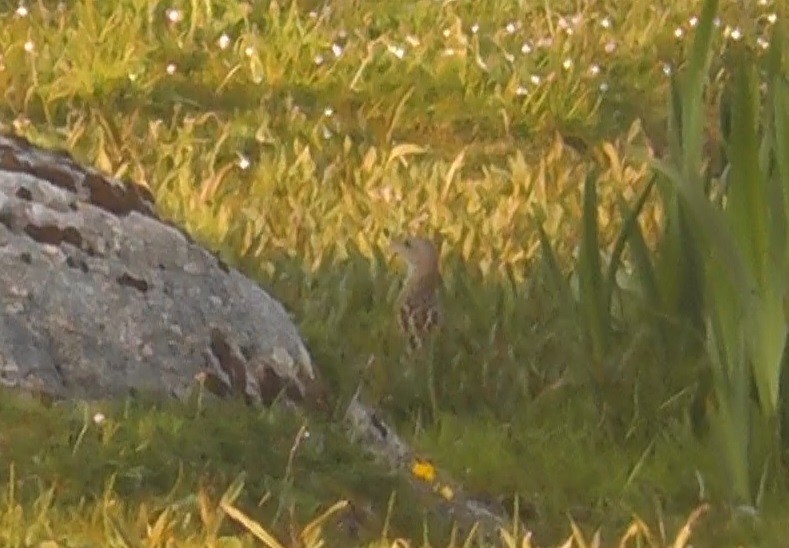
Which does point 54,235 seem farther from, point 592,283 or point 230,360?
point 592,283

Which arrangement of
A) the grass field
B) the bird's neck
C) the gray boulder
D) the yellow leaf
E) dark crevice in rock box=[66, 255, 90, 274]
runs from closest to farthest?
the grass field, the yellow leaf, the gray boulder, dark crevice in rock box=[66, 255, 90, 274], the bird's neck

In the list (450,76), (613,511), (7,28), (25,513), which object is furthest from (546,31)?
(25,513)

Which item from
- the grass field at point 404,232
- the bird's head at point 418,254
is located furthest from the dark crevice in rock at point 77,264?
the bird's head at point 418,254

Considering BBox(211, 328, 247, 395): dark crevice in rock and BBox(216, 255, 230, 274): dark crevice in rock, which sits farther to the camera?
BBox(216, 255, 230, 274): dark crevice in rock

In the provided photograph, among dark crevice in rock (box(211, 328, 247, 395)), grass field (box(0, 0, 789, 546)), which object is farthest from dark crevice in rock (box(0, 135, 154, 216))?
grass field (box(0, 0, 789, 546))

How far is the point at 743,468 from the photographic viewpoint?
4047 millimetres

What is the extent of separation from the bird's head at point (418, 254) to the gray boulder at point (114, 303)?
627 mm

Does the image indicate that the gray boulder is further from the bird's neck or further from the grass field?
the bird's neck

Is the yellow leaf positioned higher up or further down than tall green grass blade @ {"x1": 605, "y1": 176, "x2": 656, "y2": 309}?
further down

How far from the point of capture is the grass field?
11.9 feet

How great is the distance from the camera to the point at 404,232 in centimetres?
571

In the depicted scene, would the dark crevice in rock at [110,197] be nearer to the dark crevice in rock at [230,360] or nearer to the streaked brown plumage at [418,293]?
the dark crevice in rock at [230,360]

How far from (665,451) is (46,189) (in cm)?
150

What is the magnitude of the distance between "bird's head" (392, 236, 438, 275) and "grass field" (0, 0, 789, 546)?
12cm
